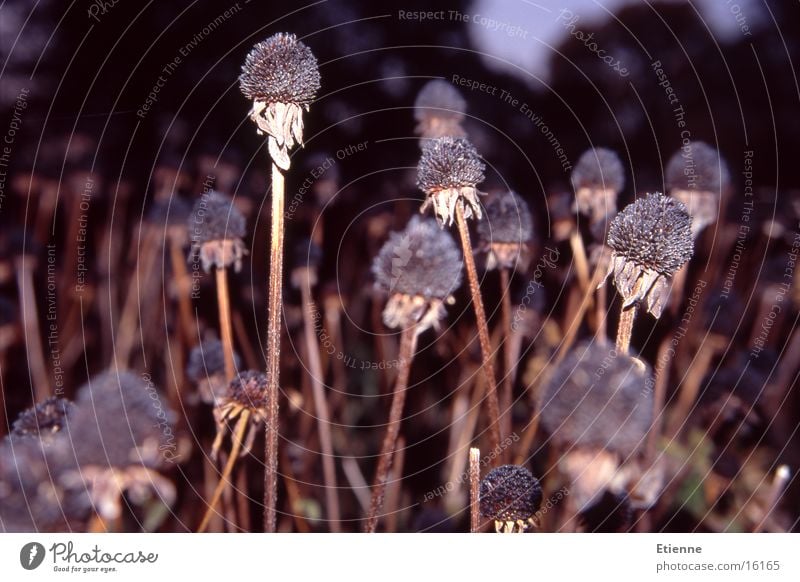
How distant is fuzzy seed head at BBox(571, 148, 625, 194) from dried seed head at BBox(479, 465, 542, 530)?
0.43m

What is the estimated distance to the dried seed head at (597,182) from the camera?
102 cm

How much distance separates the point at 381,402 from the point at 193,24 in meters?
0.62

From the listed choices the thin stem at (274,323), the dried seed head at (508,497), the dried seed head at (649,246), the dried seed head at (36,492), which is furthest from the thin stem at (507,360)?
the dried seed head at (36,492)

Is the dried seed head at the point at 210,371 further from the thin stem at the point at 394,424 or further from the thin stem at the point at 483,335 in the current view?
the thin stem at the point at 483,335

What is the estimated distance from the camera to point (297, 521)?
103cm

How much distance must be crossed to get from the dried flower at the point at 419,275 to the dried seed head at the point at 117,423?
0.35m

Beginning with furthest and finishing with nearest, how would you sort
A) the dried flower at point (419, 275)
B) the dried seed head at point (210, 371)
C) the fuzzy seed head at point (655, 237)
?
the dried seed head at point (210, 371)
the dried flower at point (419, 275)
the fuzzy seed head at point (655, 237)

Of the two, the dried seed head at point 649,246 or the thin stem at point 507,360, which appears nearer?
the dried seed head at point 649,246

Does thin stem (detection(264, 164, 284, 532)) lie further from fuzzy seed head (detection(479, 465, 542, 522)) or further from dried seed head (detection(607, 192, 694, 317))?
dried seed head (detection(607, 192, 694, 317))

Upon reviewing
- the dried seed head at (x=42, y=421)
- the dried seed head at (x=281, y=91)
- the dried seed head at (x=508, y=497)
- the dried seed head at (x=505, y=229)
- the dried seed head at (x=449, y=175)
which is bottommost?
the dried seed head at (x=508, y=497)
